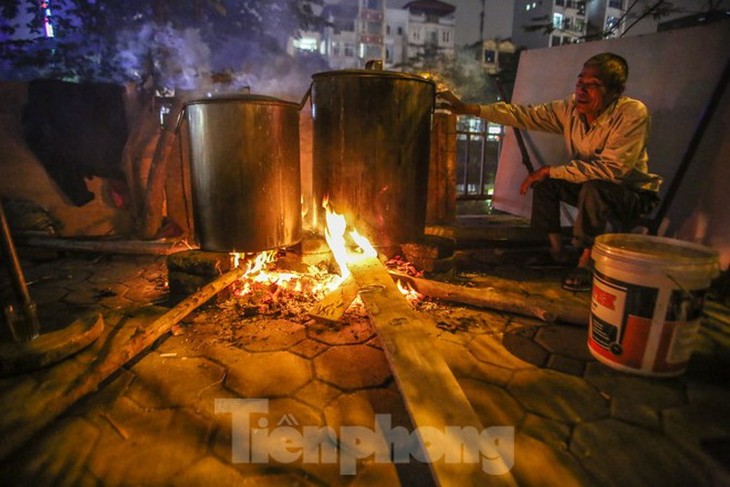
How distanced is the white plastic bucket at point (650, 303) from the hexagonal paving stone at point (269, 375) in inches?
79.7

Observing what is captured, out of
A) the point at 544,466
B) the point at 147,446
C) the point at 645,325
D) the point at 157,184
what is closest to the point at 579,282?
the point at 645,325

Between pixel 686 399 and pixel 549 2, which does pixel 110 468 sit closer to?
pixel 686 399

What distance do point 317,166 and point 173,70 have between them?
346 inches

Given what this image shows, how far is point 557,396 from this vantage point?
7.78ft

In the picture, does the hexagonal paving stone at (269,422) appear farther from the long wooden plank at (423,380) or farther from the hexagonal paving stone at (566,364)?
the hexagonal paving stone at (566,364)

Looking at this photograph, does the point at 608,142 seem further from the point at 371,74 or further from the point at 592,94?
the point at 371,74

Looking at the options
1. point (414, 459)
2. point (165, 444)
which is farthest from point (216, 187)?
point (414, 459)

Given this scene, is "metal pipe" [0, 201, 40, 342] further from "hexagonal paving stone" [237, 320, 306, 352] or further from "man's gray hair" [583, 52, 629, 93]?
"man's gray hair" [583, 52, 629, 93]

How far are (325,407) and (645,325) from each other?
6.67 ft

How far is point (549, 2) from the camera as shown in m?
44.3

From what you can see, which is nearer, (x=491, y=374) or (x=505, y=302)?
(x=491, y=374)

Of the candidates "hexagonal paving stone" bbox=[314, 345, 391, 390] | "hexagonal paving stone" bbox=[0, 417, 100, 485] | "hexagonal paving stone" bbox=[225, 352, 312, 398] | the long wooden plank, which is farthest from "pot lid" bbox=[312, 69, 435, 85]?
"hexagonal paving stone" bbox=[0, 417, 100, 485]

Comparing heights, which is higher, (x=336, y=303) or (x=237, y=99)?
(x=237, y=99)

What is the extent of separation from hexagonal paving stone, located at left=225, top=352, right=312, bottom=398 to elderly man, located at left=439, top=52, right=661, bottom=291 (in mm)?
3093
